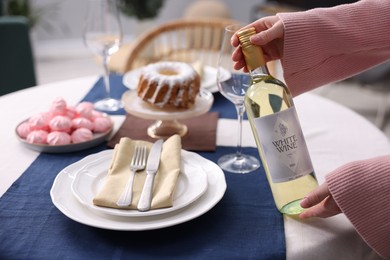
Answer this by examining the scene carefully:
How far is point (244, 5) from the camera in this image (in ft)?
15.6

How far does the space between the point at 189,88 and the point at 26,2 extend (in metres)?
3.37

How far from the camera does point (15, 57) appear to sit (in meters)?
2.06

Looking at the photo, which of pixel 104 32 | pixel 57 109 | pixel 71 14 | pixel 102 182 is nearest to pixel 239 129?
pixel 102 182

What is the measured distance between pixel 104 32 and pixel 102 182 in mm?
667

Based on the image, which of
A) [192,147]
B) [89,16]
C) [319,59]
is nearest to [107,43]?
[89,16]

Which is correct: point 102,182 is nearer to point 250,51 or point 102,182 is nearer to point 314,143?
point 250,51

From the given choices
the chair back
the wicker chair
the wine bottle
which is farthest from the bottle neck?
the chair back

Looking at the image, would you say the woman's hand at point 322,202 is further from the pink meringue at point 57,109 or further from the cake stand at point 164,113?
the pink meringue at point 57,109

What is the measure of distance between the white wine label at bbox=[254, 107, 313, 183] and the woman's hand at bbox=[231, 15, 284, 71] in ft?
0.43

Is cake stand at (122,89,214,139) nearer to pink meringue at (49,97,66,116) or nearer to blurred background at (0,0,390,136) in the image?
pink meringue at (49,97,66,116)

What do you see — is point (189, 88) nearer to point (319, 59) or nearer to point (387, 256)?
point (319, 59)

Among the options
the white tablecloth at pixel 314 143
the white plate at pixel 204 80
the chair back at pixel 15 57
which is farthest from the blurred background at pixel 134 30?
the white tablecloth at pixel 314 143

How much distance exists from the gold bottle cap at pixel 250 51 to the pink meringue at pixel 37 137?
1.67 ft

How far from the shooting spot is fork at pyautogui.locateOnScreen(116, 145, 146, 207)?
731 mm
